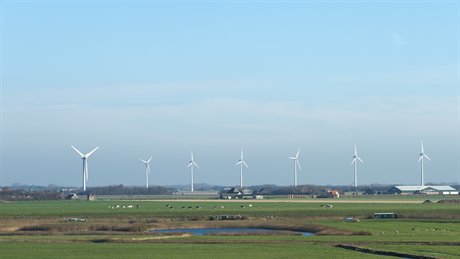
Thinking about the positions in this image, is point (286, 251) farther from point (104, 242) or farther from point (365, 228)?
point (365, 228)

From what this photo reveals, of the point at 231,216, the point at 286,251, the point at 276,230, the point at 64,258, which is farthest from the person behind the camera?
the point at 231,216

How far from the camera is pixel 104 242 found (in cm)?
6812

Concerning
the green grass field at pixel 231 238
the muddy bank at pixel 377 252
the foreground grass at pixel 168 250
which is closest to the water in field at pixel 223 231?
Answer: the green grass field at pixel 231 238

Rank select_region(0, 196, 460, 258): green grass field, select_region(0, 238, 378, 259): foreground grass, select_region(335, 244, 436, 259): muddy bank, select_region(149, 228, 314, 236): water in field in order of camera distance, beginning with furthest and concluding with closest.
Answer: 1. select_region(149, 228, 314, 236): water in field
2. select_region(0, 196, 460, 258): green grass field
3. select_region(0, 238, 378, 259): foreground grass
4. select_region(335, 244, 436, 259): muddy bank

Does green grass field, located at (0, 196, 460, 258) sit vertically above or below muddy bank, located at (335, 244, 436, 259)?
above

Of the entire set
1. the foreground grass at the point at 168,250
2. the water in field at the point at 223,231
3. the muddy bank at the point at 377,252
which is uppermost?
the water in field at the point at 223,231

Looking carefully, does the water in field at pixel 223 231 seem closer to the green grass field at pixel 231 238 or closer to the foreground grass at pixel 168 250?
the green grass field at pixel 231 238

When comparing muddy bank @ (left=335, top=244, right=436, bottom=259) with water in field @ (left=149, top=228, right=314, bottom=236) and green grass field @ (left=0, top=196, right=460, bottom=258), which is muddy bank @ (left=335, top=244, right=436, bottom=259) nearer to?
green grass field @ (left=0, top=196, right=460, bottom=258)

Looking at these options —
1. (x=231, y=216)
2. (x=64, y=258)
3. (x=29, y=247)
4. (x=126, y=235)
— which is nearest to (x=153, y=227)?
(x=126, y=235)

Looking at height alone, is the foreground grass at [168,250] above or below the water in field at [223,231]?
below

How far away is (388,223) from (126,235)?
2515 centimetres

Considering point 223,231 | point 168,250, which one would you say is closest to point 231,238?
point 223,231

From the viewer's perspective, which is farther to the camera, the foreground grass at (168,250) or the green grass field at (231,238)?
the green grass field at (231,238)

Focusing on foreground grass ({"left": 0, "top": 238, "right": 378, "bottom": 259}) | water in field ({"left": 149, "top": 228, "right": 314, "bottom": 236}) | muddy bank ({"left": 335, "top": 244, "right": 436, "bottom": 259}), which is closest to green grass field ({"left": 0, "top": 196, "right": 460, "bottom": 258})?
foreground grass ({"left": 0, "top": 238, "right": 378, "bottom": 259})
